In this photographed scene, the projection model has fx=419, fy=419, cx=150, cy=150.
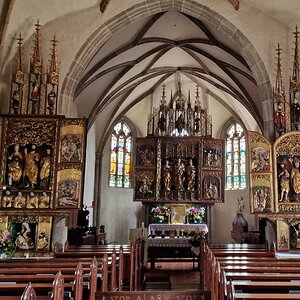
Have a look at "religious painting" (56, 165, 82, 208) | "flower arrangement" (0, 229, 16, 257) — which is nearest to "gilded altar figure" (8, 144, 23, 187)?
"religious painting" (56, 165, 82, 208)

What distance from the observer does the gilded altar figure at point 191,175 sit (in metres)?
18.6

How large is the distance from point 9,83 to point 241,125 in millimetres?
13706

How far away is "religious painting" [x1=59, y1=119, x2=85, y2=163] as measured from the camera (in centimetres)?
1059

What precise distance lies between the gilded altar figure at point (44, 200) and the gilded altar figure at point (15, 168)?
0.72 m

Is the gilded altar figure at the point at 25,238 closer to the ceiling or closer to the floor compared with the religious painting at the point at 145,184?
closer to the floor

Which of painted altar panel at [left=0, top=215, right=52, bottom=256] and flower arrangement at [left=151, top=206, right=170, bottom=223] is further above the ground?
flower arrangement at [left=151, top=206, right=170, bottom=223]

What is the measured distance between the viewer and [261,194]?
11000 millimetres

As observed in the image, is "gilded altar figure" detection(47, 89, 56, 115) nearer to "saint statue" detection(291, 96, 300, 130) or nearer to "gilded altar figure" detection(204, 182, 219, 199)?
"saint statue" detection(291, 96, 300, 130)

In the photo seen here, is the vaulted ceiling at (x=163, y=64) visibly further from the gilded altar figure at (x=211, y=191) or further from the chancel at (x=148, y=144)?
the gilded altar figure at (x=211, y=191)

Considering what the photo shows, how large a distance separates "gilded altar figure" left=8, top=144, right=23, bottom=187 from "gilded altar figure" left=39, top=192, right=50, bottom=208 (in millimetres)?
716

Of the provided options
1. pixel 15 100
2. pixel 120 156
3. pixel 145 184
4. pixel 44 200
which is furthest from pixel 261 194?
pixel 120 156

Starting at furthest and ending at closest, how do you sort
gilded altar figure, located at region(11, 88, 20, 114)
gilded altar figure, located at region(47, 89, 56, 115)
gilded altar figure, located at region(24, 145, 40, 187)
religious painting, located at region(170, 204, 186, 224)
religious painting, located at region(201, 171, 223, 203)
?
religious painting, located at region(170, 204, 186, 224) < religious painting, located at region(201, 171, 223, 203) < gilded altar figure, located at region(11, 88, 20, 114) < gilded altar figure, located at region(47, 89, 56, 115) < gilded altar figure, located at region(24, 145, 40, 187)

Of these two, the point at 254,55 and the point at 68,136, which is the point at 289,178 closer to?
the point at 254,55

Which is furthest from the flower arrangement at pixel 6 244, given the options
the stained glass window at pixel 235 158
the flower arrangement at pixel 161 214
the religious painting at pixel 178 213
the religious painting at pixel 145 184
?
the stained glass window at pixel 235 158
